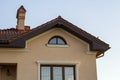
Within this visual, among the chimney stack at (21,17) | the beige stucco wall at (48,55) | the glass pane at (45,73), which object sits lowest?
A: the glass pane at (45,73)

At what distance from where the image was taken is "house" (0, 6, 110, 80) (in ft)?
68.4

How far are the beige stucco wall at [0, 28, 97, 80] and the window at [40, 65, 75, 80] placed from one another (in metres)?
0.45

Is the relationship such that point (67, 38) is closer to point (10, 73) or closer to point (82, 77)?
point (82, 77)

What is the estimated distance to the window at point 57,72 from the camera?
835 inches

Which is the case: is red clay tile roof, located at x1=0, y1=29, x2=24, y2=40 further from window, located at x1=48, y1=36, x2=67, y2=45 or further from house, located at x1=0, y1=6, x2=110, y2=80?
window, located at x1=48, y1=36, x2=67, y2=45

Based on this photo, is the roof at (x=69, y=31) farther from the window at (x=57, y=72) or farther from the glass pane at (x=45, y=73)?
the glass pane at (x=45, y=73)

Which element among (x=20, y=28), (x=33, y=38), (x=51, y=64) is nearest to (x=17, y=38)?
(x=33, y=38)

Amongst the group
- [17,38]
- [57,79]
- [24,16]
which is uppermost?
[24,16]

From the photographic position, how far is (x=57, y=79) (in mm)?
21250

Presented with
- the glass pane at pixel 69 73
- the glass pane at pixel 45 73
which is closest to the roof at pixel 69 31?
the glass pane at pixel 69 73

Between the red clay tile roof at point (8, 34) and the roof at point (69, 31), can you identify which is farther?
the red clay tile roof at point (8, 34)

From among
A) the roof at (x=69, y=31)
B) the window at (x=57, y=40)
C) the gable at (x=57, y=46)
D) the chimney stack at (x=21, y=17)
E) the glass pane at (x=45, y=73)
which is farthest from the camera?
the chimney stack at (x=21, y=17)

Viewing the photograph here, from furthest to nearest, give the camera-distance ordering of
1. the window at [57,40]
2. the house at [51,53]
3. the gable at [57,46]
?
the window at [57,40]
the gable at [57,46]
the house at [51,53]

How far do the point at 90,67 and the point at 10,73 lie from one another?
5208mm
